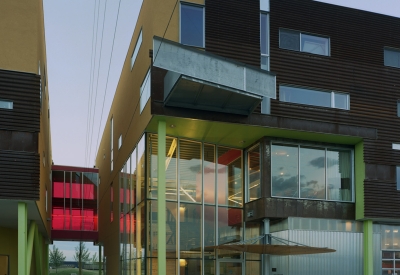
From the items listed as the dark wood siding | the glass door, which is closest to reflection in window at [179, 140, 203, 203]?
the glass door

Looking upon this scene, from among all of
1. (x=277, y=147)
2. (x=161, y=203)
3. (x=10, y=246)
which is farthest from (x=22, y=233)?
(x=10, y=246)

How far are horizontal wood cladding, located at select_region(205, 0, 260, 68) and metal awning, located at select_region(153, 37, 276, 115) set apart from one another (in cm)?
195

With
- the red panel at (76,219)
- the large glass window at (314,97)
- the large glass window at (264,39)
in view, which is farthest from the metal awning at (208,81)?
the red panel at (76,219)

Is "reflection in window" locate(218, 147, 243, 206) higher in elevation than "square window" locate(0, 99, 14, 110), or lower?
lower

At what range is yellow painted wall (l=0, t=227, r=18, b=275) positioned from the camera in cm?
2419

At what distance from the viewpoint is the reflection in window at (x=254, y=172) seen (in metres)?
19.3

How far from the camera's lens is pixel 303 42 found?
19.5m

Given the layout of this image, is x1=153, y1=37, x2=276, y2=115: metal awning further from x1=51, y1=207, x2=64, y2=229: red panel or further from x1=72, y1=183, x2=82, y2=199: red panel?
x1=72, y1=183, x2=82, y2=199: red panel

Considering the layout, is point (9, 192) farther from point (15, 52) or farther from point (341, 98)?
→ point (341, 98)

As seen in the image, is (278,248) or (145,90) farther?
(145,90)

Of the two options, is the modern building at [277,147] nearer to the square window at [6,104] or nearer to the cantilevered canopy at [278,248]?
the cantilevered canopy at [278,248]

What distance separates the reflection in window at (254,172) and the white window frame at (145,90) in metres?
4.50

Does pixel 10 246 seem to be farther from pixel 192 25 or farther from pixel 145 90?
pixel 192 25

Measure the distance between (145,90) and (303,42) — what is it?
6205mm
